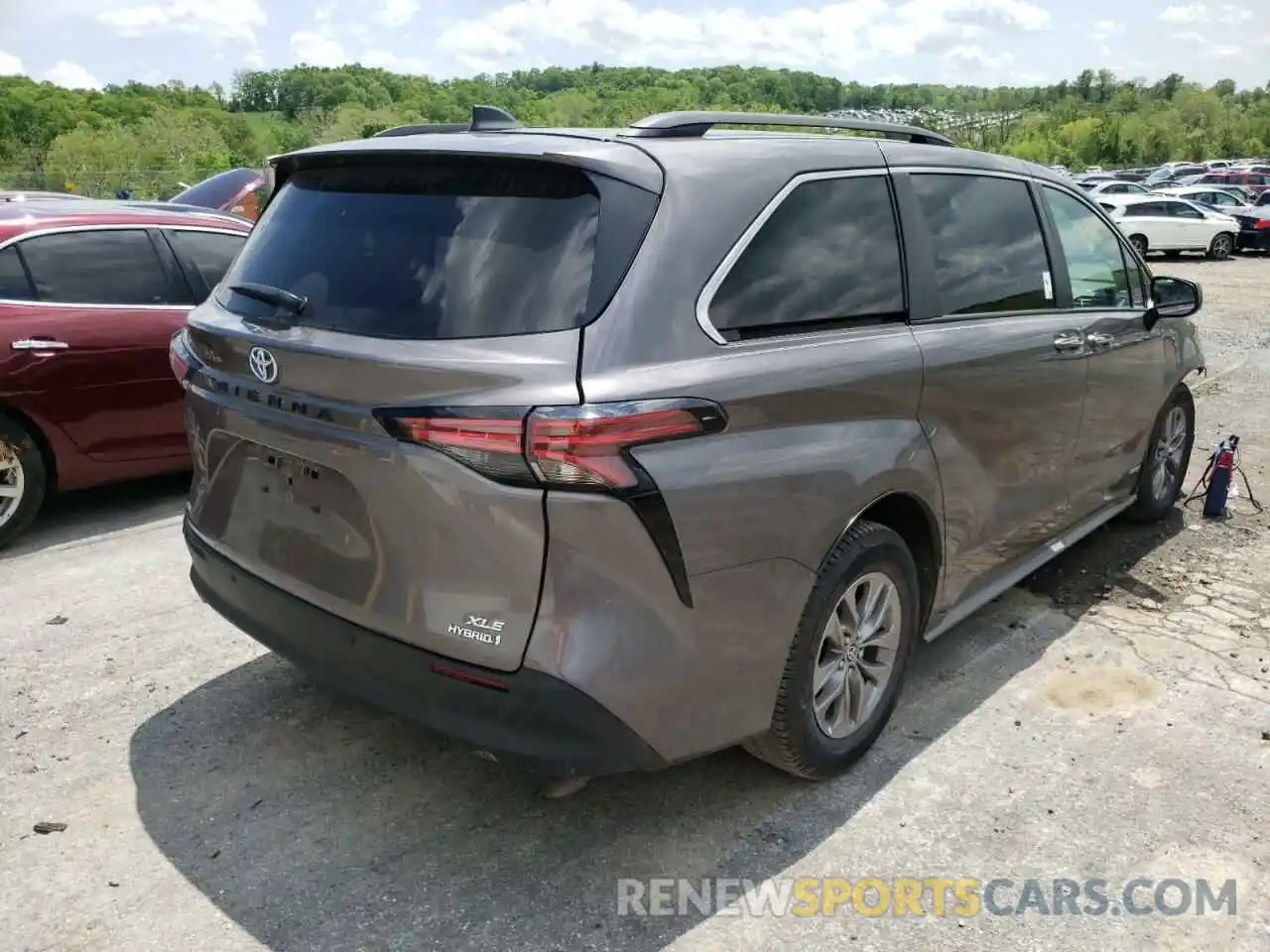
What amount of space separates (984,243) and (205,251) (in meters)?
4.46

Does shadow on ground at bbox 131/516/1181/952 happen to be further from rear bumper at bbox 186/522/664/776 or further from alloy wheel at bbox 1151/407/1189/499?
alloy wheel at bbox 1151/407/1189/499

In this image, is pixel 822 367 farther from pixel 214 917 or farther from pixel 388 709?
pixel 214 917

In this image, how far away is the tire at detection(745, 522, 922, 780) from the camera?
2799mm

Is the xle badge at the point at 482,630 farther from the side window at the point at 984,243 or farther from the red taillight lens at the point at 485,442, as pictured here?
the side window at the point at 984,243

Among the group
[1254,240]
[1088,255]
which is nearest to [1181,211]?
[1254,240]

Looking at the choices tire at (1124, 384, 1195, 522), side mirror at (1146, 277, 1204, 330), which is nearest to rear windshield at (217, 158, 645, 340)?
side mirror at (1146, 277, 1204, 330)

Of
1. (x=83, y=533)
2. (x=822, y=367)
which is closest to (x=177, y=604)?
(x=83, y=533)

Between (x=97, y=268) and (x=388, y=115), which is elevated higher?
(x=388, y=115)

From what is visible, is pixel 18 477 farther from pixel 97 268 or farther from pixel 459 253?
pixel 459 253

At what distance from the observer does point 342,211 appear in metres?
2.80

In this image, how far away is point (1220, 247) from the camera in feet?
81.4

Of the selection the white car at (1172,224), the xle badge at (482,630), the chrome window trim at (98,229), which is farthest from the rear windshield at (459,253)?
the white car at (1172,224)

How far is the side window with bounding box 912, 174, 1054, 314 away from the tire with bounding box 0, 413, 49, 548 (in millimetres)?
4381

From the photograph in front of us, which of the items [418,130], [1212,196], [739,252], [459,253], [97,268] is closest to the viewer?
[459,253]
